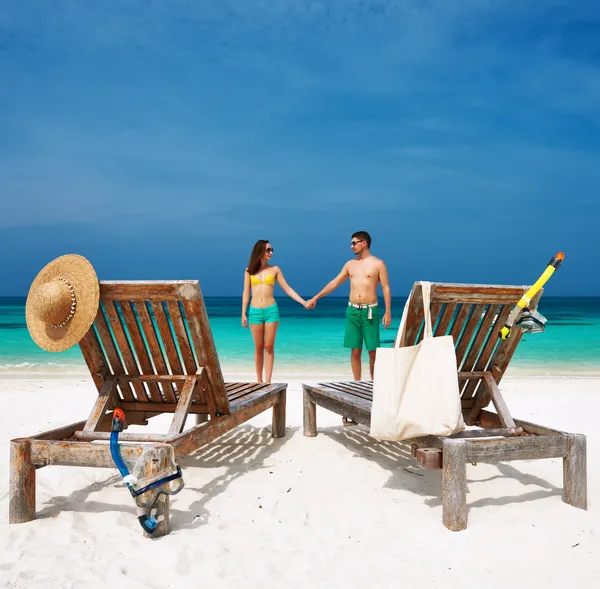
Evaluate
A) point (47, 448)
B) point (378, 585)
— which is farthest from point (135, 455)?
point (378, 585)

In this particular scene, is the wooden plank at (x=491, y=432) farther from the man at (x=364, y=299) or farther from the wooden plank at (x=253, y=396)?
the man at (x=364, y=299)

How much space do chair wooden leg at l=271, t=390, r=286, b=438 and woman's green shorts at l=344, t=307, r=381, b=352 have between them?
1300 mm

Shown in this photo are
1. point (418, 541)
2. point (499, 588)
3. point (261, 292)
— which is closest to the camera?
point (499, 588)

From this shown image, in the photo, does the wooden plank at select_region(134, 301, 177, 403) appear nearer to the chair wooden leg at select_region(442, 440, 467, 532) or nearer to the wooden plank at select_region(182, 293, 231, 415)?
the wooden plank at select_region(182, 293, 231, 415)

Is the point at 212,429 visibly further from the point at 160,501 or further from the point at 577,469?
the point at 577,469

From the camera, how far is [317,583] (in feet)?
7.86

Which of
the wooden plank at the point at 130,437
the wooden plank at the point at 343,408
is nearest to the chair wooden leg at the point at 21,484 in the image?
the wooden plank at the point at 130,437

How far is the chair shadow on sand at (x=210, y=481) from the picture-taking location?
3168 millimetres

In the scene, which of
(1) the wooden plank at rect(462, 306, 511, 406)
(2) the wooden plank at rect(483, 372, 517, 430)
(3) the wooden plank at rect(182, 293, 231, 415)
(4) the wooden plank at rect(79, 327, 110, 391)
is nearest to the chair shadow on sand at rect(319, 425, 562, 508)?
(2) the wooden plank at rect(483, 372, 517, 430)

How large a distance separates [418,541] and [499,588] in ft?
1.77

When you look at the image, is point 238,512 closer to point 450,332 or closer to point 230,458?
point 230,458

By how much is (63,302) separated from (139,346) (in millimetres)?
560

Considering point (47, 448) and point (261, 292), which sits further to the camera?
point (261, 292)

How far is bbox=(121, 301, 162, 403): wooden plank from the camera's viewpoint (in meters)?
3.48
